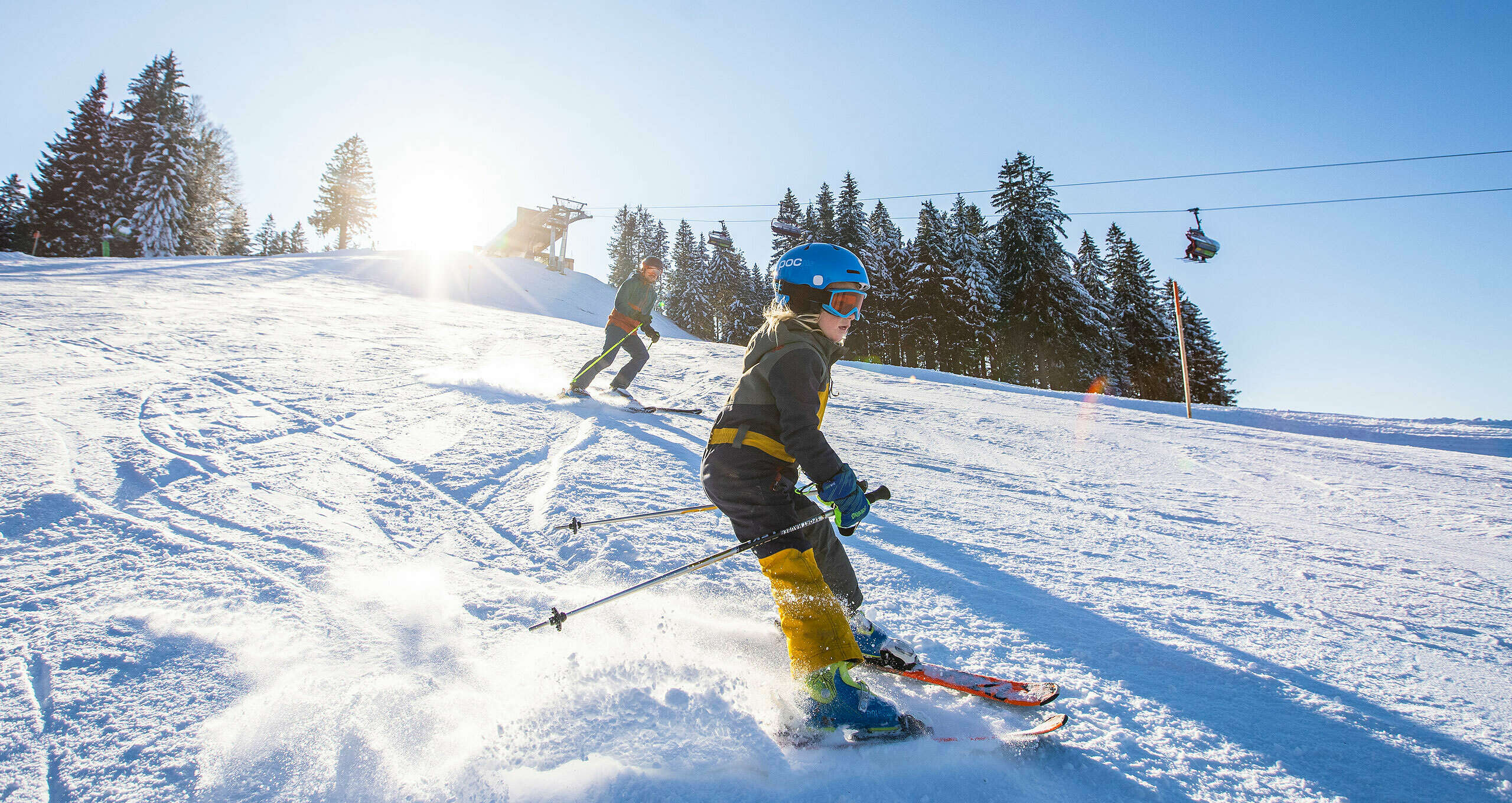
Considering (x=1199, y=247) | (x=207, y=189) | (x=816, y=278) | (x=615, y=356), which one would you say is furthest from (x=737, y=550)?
(x=207, y=189)

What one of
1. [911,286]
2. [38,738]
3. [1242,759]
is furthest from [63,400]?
[911,286]

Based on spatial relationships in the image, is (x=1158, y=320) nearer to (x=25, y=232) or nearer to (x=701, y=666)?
(x=701, y=666)

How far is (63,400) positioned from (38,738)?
5.09 meters

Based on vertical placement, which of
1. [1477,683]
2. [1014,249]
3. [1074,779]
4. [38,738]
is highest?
[1014,249]

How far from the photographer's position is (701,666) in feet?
8.22

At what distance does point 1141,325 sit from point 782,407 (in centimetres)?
4326

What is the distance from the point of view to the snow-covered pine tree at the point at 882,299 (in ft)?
128

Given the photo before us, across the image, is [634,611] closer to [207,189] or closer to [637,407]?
[637,407]

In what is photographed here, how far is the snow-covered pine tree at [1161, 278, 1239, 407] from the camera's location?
4006 centimetres

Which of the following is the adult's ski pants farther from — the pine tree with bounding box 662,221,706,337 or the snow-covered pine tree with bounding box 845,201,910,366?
the pine tree with bounding box 662,221,706,337

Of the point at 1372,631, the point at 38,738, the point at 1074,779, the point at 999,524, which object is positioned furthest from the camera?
the point at 999,524

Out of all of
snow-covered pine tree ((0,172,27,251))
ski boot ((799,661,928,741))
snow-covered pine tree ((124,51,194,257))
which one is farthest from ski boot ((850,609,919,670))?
snow-covered pine tree ((0,172,27,251))

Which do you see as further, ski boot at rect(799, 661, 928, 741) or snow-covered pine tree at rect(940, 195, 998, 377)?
snow-covered pine tree at rect(940, 195, 998, 377)

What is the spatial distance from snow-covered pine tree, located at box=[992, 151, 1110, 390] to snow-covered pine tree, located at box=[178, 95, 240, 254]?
47.6 meters
